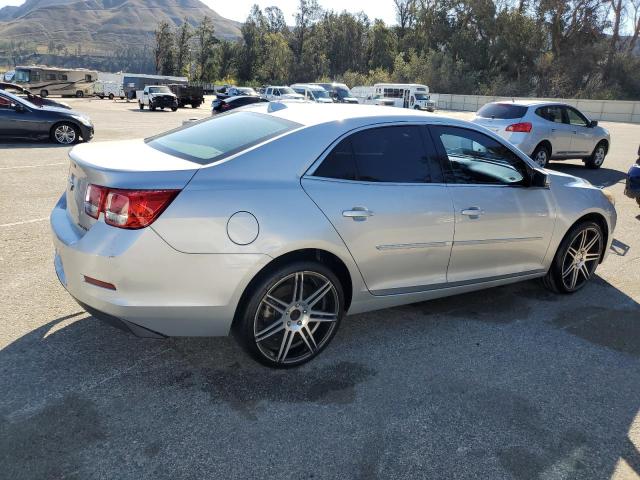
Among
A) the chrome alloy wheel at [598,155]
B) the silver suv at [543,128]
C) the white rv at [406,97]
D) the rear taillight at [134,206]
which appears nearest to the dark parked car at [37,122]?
the silver suv at [543,128]

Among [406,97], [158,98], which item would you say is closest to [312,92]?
[406,97]

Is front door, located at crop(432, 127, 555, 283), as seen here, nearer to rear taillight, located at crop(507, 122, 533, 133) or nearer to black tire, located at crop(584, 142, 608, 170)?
rear taillight, located at crop(507, 122, 533, 133)

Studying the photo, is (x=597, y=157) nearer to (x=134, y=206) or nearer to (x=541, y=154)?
(x=541, y=154)

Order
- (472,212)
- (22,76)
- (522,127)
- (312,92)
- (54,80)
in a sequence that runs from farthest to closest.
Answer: (54,80) → (22,76) → (312,92) → (522,127) → (472,212)

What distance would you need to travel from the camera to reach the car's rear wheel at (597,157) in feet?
43.2

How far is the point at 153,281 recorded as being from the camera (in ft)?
9.35

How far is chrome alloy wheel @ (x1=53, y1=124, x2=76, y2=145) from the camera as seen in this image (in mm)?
13516

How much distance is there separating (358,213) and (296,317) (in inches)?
30.0

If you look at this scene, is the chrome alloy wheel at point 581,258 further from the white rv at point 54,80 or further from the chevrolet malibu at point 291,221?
the white rv at point 54,80

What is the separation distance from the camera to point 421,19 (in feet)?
256

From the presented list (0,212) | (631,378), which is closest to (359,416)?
(631,378)

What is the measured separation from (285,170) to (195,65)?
294 feet

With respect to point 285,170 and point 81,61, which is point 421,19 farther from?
point 81,61

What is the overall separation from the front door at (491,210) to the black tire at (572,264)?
295mm
